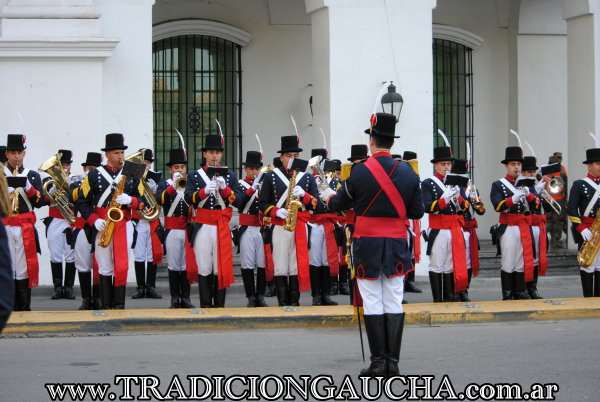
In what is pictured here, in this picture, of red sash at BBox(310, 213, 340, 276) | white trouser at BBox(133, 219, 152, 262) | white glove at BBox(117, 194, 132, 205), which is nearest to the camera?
white glove at BBox(117, 194, 132, 205)

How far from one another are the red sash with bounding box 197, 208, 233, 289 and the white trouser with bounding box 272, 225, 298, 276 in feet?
2.58

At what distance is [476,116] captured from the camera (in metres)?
21.8

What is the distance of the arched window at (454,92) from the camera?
71.4 feet

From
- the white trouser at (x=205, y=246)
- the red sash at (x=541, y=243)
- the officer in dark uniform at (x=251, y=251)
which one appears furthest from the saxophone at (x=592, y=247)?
the white trouser at (x=205, y=246)

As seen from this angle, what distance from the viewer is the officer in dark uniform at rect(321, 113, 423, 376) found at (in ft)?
28.5

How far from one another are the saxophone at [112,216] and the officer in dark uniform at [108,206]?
4 cm

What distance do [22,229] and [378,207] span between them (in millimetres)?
5517

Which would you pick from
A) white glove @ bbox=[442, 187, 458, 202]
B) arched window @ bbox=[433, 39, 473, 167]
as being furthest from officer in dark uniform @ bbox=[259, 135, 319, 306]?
arched window @ bbox=[433, 39, 473, 167]

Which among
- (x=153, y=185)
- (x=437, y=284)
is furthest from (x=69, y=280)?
(x=437, y=284)

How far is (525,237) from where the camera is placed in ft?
45.0

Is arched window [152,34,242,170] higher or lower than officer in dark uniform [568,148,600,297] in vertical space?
higher

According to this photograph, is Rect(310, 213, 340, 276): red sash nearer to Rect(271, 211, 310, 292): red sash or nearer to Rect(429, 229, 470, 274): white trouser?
Rect(271, 211, 310, 292): red sash

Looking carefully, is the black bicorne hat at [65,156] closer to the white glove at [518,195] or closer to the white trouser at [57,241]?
the white trouser at [57,241]

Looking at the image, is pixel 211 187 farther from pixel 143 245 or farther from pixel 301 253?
pixel 143 245
